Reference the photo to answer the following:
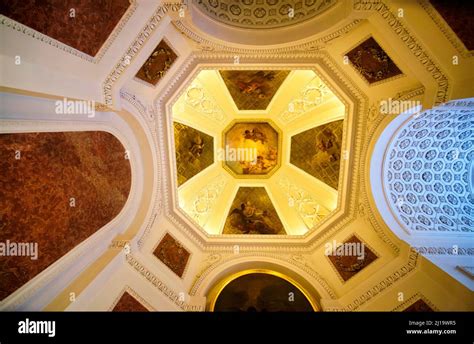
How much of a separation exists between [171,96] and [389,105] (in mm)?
5597

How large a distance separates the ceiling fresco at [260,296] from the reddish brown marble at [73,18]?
24.8 feet

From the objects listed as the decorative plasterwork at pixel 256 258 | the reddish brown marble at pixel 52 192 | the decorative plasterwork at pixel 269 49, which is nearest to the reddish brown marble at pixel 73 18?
the reddish brown marble at pixel 52 192

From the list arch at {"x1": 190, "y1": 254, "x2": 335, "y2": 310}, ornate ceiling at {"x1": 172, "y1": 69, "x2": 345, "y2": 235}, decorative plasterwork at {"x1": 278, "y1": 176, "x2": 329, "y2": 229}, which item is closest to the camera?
arch at {"x1": 190, "y1": 254, "x2": 335, "y2": 310}

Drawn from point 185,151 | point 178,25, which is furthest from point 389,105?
point 185,151

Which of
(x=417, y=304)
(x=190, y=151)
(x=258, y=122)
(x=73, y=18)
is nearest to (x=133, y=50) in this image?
(x=73, y=18)

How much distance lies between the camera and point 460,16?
497 centimetres

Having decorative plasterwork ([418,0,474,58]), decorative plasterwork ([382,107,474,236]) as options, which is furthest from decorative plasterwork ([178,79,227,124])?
decorative plasterwork ([418,0,474,58])

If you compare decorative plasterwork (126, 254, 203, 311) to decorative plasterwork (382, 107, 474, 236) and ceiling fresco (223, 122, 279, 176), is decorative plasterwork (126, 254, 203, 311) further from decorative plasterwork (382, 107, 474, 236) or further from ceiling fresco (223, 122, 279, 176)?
decorative plasterwork (382, 107, 474, 236)

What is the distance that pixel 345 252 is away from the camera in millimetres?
8812

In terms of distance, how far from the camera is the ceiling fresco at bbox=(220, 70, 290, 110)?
8859mm

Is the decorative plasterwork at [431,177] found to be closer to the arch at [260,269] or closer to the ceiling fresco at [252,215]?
the arch at [260,269]

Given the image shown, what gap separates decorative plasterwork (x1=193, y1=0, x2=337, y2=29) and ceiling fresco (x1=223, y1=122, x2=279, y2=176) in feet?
16.2

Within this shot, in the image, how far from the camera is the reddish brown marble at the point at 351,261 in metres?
8.29
